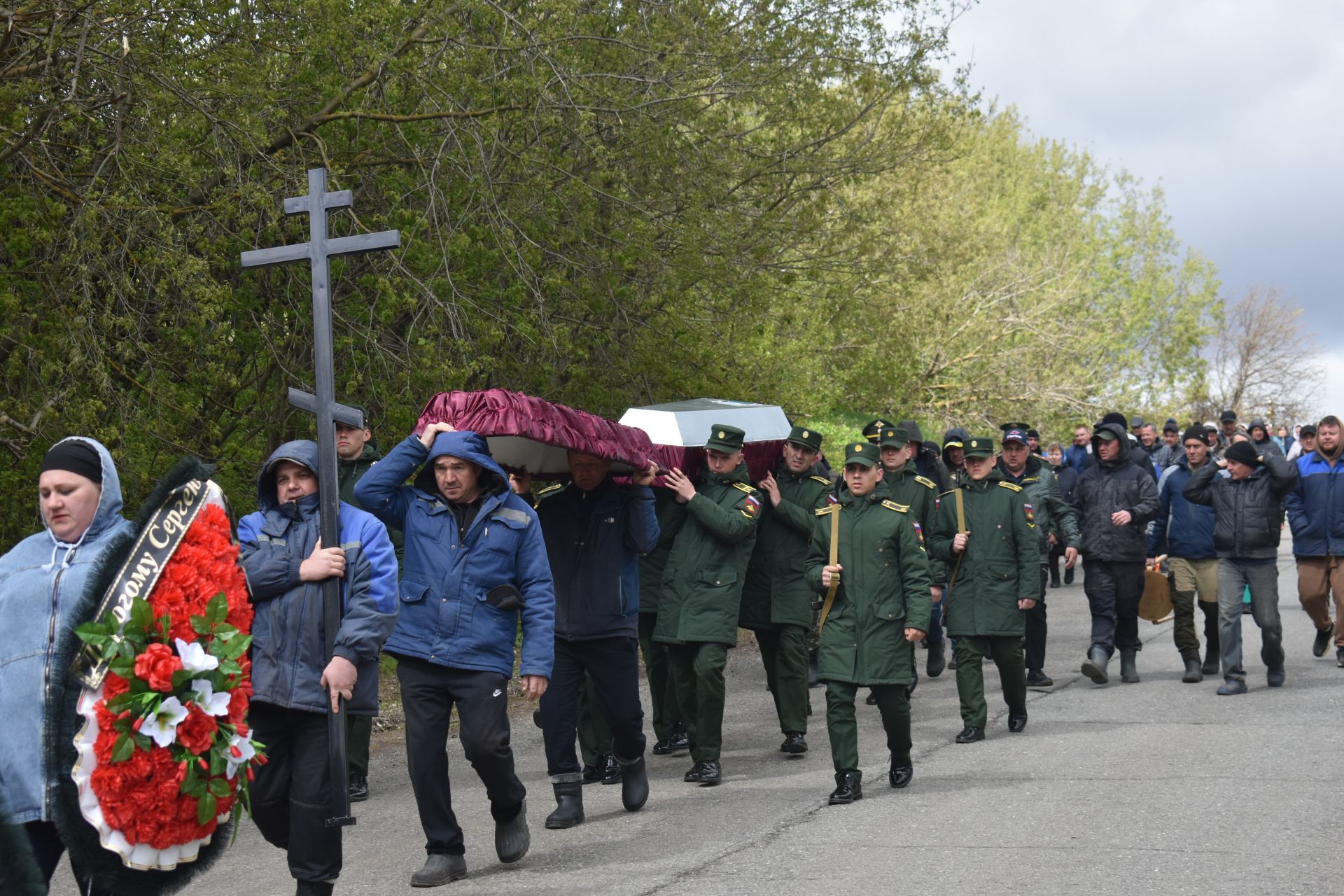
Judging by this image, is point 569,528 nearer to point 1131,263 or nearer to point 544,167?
Result: point 544,167

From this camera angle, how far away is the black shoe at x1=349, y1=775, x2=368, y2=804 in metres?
8.71

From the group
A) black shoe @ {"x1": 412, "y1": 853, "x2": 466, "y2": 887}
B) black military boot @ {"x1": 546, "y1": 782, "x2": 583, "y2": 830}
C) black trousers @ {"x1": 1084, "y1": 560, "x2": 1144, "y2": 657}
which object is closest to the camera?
black shoe @ {"x1": 412, "y1": 853, "x2": 466, "y2": 887}

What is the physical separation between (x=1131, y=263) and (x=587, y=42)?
41429 mm

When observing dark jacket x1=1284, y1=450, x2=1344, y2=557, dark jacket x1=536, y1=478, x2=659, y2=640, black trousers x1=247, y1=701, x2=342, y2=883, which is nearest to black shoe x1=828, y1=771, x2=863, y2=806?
dark jacket x1=536, y1=478, x2=659, y2=640

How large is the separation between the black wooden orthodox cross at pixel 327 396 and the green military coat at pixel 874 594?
3.27 m

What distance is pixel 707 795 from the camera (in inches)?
341

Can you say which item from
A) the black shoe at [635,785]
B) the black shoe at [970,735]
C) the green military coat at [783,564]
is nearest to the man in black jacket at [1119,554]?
the black shoe at [970,735]

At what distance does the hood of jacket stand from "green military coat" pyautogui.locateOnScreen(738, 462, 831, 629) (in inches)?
126

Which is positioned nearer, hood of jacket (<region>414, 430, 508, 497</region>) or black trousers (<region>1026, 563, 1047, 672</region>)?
hood of jacket (<region>414, 430, 508, 497</region>)

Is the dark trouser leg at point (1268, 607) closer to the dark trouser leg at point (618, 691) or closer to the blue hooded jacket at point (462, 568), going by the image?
the dark trouser leg at point (618, 691)

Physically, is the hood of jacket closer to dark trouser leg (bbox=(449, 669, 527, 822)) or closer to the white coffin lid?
dark trouser leg (bbox=(449, 669, 527, 822))

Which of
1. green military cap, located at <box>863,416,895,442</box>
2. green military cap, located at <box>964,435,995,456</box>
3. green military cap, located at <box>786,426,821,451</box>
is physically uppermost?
green military cap, located at <box>863,416,895,442</box>

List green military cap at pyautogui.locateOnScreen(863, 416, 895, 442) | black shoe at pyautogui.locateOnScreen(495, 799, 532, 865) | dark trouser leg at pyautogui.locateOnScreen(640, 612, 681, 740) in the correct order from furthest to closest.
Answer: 1. green military cap at pyautogui.locateOnScreen(863, 416, 895, 442)
2. dark trouser leg at pyautogui.locateOnScreen(640, 612, 681, 740)
3. black shoe at pyautogui.locateOnScreen(495, 799, 532, 865)

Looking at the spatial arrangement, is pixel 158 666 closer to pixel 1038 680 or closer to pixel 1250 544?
pixel 1038 680
